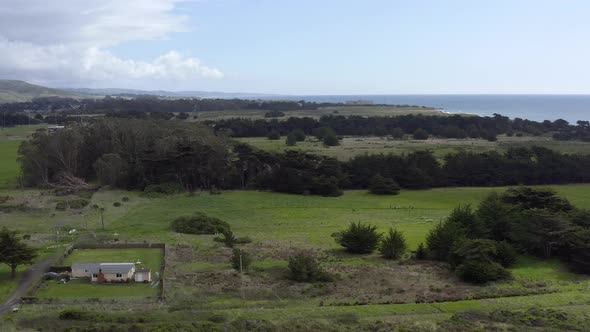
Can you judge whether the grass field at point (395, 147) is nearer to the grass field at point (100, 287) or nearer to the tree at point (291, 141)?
the tree at point (291, 141)

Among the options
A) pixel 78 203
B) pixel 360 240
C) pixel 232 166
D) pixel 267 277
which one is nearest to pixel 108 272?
pixel 267 277

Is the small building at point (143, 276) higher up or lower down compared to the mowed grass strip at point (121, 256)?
higher up

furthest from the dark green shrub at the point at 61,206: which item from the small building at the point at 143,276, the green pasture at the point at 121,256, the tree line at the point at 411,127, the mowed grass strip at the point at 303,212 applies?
the tree line at the point at 411,127

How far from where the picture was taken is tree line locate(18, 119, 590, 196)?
182 ft

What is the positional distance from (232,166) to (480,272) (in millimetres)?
A: 35331

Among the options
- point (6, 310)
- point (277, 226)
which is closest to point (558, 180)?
point (277, 226)

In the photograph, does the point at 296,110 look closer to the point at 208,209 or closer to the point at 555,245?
the point at 208,209

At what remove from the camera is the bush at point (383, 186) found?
54.7 metres

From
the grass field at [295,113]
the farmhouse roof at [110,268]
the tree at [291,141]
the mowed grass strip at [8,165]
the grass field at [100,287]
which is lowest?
the mowed grass strip at [8,165]

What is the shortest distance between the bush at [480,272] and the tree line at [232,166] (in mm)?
27337

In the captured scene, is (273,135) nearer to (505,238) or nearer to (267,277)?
(505,238)

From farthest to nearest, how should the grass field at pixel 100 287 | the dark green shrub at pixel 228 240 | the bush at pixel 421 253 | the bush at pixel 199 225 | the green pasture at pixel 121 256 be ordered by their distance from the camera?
the bush at pixel 199 225 < the dark green shrub at pixel 228 240 < the bush at pixel 421 253 < the green pasture at pixel 121 256 < the grass field at pixel 100 287

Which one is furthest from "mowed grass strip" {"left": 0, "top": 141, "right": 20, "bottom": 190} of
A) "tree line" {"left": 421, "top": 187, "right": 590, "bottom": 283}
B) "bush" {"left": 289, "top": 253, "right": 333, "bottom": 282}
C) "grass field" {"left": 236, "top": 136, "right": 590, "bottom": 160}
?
"tree line" {"left": 421, "top": 187, "right": 590, "bottom": 283}

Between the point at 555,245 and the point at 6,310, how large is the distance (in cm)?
2902
